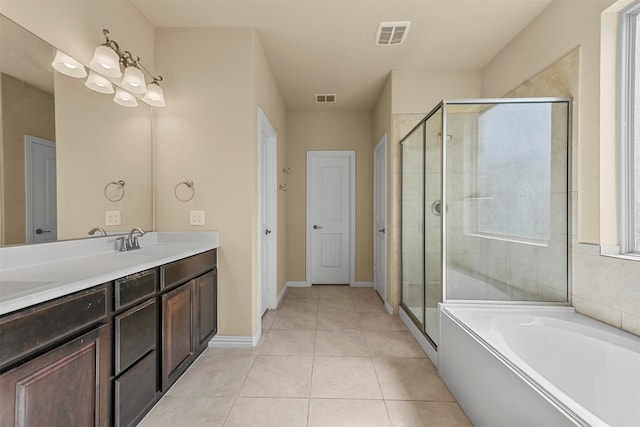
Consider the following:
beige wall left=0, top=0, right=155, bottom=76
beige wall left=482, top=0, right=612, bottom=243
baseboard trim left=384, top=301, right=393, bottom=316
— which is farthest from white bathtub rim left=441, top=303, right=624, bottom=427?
beige wall left=0, top=0, right=155, bottom=76

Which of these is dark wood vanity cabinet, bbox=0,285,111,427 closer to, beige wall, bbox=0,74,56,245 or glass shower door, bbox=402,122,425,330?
beige wall, bbox=0,74,56,245

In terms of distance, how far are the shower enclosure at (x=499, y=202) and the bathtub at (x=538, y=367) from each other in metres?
0.22

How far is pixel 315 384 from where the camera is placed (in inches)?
74.9

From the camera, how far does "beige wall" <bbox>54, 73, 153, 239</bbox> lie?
1617 mm

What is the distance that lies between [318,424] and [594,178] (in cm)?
221

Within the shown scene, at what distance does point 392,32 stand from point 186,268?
2.52m

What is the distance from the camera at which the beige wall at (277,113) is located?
264 cm

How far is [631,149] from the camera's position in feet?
5.52

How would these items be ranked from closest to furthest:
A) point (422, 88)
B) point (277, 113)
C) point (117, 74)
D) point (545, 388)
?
point (545, 388) < point (117, 74) < point (422, 88) < point (277, 113)

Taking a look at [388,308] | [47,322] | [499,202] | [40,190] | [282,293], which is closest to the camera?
[47,322]

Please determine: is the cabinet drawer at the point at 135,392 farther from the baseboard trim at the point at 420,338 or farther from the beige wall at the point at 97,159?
the baseboard trim at the point at 420,338

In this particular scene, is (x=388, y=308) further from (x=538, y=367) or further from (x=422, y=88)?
(x=422, y=88)

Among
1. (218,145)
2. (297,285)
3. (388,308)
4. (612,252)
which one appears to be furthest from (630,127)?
(297,285)

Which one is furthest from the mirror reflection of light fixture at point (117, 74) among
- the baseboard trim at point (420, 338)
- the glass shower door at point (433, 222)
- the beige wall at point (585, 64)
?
the beige wall at point (585, 64)
